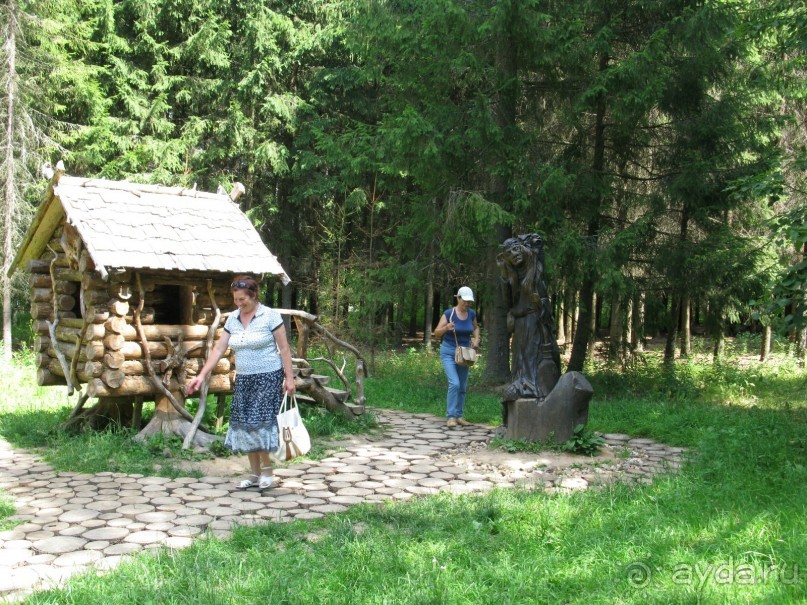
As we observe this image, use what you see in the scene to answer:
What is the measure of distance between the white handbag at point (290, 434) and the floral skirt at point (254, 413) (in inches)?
4.1

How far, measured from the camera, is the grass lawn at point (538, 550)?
3893 mm

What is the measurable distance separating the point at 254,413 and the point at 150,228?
3204mm

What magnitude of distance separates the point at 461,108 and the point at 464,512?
354 inches

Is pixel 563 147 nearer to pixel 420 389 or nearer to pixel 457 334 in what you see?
pixel 420 389

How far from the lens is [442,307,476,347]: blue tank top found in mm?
9344

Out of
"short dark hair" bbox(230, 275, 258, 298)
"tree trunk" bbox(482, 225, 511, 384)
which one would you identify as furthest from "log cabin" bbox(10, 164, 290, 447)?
"tree trunk" bbox(482, 225, 511, 384)

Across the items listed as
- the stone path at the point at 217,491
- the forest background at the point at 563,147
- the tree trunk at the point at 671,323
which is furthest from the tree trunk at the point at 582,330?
the stone path at the point at 217,491

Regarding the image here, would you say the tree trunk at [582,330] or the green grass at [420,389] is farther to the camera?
the tree trunk at [582,330]

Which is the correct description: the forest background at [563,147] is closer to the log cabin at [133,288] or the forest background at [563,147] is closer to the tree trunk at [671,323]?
the tree trunk at [671,323]

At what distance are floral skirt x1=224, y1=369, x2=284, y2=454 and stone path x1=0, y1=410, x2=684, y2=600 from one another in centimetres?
45

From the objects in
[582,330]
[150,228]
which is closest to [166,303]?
[150,228]

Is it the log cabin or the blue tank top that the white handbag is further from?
the blue tank top

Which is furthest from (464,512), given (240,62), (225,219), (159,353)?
(240,62)

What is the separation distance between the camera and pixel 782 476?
611cm
